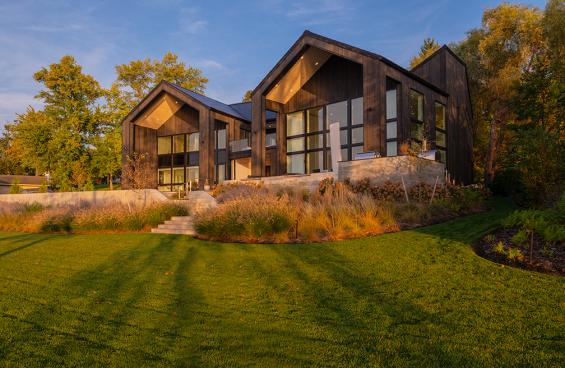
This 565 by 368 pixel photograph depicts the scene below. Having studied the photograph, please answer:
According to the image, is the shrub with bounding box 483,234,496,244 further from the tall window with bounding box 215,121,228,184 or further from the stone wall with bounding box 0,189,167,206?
the tall window with bounding box 215,121,228,184

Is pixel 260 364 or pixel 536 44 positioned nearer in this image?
pixel 260 364

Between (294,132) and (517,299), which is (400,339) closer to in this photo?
(517,299)

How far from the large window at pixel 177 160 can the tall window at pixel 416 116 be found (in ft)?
51.5

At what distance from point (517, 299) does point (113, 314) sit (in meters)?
4.42

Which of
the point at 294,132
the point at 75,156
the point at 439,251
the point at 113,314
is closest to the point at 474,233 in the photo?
the point at 439,251

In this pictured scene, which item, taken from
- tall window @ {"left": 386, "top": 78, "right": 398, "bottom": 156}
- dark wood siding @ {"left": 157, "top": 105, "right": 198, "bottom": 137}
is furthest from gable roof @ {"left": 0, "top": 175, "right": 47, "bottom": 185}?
tall window @ {"left": 386, "top": 78, "right": 398, "bottom": 156}

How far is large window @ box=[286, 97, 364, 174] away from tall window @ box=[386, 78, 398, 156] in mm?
1745

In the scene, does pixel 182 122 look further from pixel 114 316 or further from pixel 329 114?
pixel 114 316

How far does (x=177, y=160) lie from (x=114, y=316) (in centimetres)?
2540

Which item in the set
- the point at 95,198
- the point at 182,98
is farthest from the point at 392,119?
the point at 95,198

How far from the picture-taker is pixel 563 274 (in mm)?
4781

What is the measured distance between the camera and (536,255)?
5512 mm

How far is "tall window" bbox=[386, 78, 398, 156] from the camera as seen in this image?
57.4 feet

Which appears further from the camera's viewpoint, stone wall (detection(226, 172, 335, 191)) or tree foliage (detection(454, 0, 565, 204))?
tree foliage (detection(454, 0, 565, 204))
